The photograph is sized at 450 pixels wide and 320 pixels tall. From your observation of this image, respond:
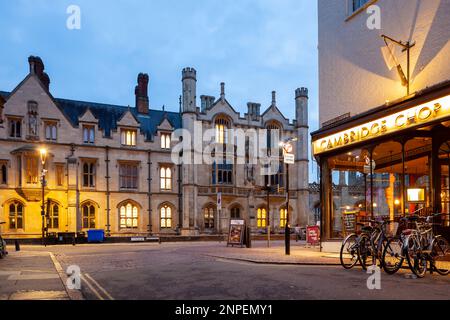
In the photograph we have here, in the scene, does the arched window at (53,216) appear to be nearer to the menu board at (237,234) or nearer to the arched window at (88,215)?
the arched window at (88,215)

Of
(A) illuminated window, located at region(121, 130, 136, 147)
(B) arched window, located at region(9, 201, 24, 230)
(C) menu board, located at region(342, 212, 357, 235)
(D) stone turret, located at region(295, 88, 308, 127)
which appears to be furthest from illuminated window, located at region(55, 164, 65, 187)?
(C) menu board, located at region(342, 212, 357, 235)

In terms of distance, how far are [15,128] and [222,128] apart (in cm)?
1982

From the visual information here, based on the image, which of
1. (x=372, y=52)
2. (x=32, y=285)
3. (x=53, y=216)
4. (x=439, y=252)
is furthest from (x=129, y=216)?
(x=439, y=252)

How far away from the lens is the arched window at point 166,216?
1761 inches

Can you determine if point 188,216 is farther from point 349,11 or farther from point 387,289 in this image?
point 387,289

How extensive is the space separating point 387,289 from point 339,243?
10.5 metres

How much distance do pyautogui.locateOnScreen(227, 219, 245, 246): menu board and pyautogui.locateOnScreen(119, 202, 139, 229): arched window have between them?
60.5 feet

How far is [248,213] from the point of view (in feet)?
154

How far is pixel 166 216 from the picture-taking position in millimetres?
44938

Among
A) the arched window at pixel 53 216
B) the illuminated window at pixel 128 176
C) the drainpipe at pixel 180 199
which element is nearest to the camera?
the arched window at pixel 53 216

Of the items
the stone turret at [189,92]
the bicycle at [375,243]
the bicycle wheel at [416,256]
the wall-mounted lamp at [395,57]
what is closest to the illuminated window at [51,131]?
the stone turret at [189,92]

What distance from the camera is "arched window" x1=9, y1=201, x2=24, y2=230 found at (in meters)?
38.0

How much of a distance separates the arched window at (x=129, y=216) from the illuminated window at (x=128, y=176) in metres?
1.78
